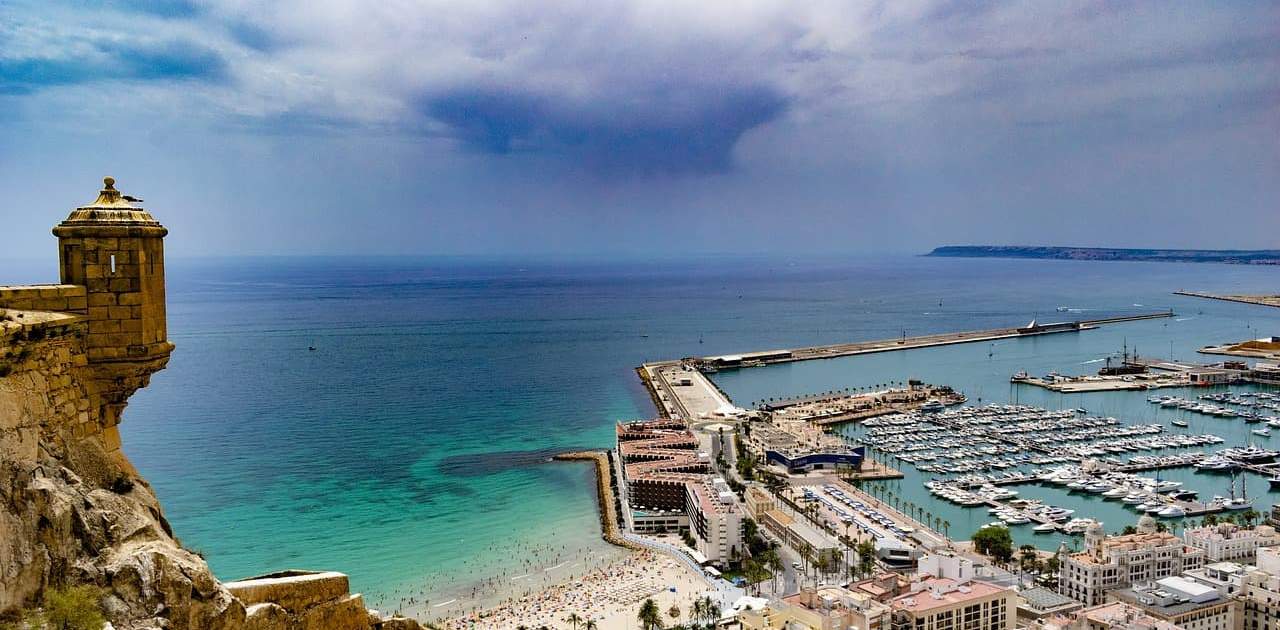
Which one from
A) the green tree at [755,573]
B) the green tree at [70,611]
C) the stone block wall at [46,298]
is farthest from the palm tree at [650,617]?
the green tree at [70,611]

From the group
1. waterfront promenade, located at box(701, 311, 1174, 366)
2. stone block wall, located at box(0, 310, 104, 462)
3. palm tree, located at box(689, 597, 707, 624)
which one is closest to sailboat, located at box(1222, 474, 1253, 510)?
palm tree, located at box(689, 597, 707, 624)

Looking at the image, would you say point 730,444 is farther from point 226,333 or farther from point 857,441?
point 226,333

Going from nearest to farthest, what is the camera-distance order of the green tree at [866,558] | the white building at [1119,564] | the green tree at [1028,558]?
the white building at [1119,564], the green tree at [866,558], the green tree at [1028,558]

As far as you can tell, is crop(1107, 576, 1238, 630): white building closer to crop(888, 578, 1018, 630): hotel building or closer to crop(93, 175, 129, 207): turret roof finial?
crop(888, 578, 1018, 630): hotel building

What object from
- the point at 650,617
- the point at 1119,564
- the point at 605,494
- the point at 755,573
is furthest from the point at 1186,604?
the point at 605,494

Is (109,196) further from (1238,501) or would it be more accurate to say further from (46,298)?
(1238,501)

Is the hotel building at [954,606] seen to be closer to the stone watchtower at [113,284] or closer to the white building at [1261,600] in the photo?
the white building at [1261,600]
